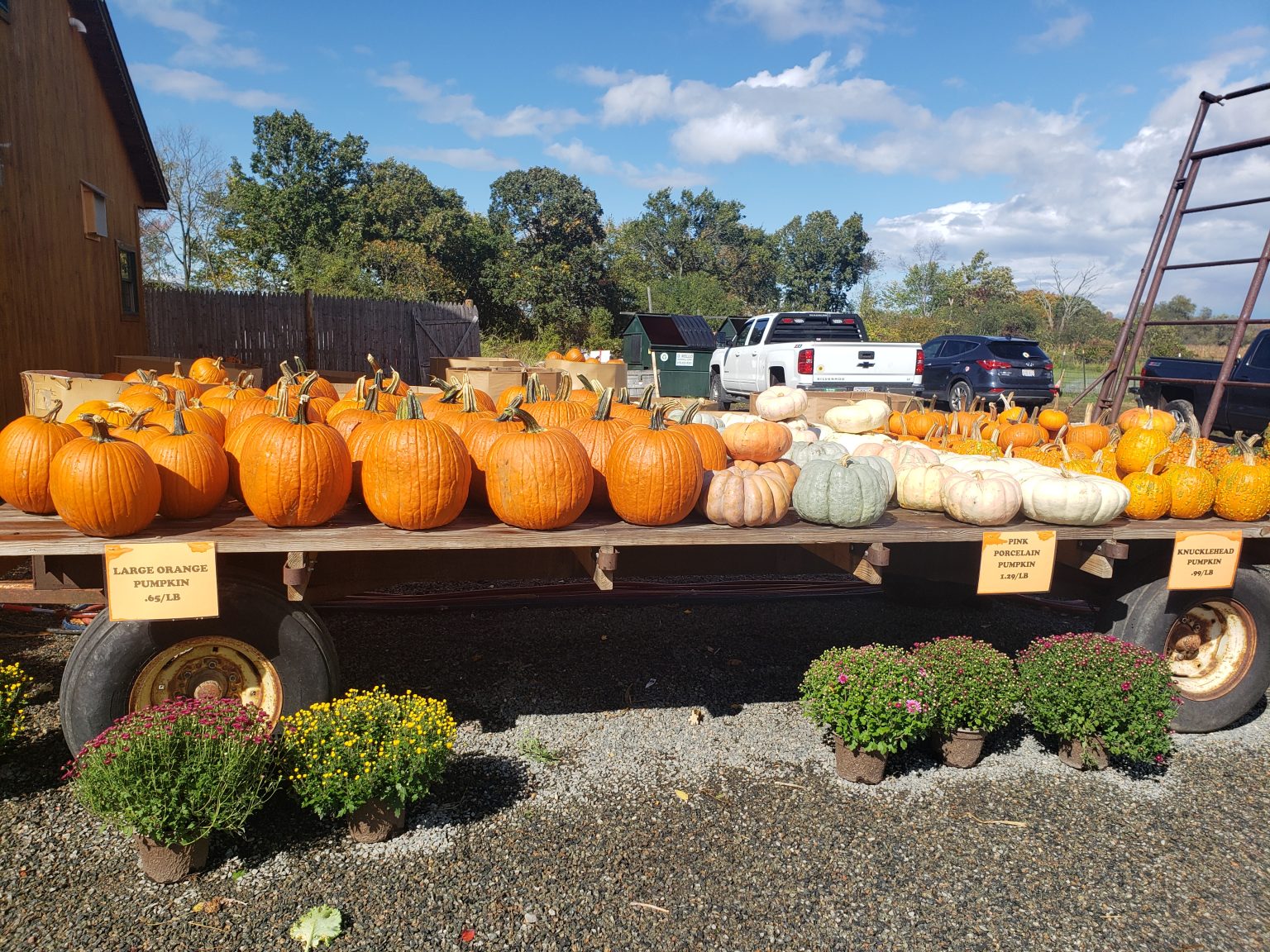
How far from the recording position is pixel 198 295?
47.8 ft

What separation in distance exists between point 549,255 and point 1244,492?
3521 cm

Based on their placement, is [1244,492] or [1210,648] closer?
[1244,492]

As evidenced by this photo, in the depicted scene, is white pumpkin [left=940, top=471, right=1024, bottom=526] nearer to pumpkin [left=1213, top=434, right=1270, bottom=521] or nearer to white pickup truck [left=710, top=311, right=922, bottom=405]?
pumpkin [left=1213, top=434, right=1270, bottom=521]

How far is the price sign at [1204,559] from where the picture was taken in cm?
357

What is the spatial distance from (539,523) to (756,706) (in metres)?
1.73

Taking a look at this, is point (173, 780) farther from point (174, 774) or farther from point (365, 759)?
point (365, 759)

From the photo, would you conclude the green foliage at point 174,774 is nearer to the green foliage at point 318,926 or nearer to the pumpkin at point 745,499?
the green foliage at point 318,926

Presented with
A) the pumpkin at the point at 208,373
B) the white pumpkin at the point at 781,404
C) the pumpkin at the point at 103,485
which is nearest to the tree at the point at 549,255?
the pumpkin at the point at 208,373

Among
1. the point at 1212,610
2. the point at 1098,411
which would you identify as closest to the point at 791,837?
the point at 1212,610

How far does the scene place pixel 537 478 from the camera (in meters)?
3.06

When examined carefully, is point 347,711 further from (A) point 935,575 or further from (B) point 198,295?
(B) point 198,295

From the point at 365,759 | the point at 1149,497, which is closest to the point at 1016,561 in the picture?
the point at 1149,497

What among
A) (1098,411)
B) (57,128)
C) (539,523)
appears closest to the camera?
(539,523)

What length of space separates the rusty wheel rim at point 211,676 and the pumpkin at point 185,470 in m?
0.55
